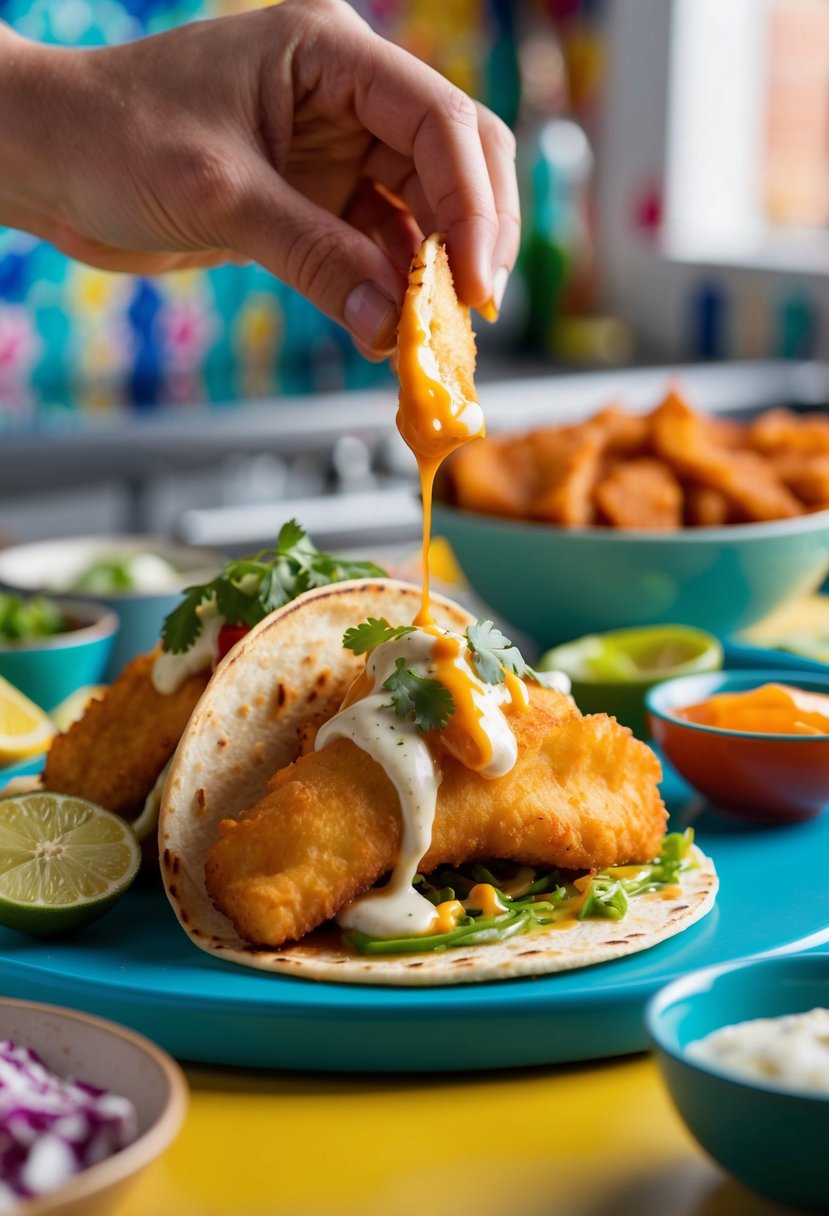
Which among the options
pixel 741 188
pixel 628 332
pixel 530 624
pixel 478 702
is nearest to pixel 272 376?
pixel 628 332

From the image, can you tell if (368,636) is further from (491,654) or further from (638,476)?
(638,476)

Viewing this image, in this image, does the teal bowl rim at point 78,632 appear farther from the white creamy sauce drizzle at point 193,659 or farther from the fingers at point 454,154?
the fingers at point 454,154

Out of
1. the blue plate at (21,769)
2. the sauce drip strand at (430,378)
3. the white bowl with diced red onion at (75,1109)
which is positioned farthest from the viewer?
the blue plate at (21,769)

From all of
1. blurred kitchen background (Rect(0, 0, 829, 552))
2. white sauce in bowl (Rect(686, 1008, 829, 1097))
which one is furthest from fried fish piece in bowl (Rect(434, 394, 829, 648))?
blurred kitchen background (Rect(0, 0, 829, 552))

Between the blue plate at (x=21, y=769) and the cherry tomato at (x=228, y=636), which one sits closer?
the cherry tomato at (x=228, y=636)

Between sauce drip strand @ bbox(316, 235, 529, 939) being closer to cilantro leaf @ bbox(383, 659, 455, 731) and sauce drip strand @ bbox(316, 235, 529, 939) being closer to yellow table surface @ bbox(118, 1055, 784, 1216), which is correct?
cilantro leaf @ bbox(383, 659, 455, 731)

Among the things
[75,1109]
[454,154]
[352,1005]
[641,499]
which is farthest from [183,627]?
[641,499]

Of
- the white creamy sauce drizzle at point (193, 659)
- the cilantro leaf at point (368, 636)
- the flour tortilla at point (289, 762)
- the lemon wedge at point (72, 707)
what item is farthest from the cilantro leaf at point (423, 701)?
the lemon wedge at point (72, 707)
